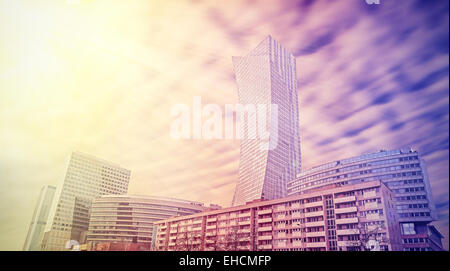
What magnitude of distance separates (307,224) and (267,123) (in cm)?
1012

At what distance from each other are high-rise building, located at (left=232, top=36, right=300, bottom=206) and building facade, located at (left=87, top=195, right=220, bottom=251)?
6.64 m

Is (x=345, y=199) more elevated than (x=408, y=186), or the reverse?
(x=408, y=186)

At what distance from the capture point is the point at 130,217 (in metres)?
28.5

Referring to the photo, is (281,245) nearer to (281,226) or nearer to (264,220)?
(281,226)

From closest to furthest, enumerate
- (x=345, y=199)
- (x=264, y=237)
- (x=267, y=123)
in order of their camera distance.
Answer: (x=267, y=123) → (x=345, y=199) → (x=264, y=237)

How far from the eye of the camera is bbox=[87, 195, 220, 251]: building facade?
24797 mm

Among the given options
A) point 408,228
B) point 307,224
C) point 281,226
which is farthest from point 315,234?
point 408,228

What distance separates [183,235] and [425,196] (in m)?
19.8

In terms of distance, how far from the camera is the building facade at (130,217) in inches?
976

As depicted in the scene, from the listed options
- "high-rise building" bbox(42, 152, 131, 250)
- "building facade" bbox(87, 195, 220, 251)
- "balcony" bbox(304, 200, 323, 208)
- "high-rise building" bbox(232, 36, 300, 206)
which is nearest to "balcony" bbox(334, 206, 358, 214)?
"balcony" bbox(304, 200, 323, 208)

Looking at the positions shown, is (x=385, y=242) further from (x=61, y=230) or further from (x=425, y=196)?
(x=61, y=230)

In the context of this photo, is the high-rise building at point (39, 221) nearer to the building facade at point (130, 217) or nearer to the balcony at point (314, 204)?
the building facade at point (130, 217)

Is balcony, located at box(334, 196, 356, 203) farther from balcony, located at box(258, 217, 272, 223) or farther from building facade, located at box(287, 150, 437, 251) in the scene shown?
building facade, located at box(287, 150, 437, 251)
